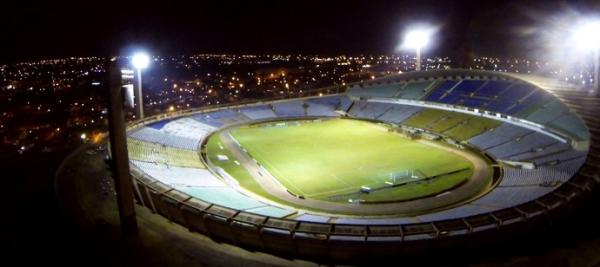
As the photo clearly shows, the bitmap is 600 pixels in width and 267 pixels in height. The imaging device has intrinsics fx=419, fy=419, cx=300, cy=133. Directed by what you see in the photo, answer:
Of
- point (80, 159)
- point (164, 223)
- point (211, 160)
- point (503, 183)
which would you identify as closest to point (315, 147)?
point (211, 160)

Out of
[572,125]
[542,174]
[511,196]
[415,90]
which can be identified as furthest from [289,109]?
[511,196]

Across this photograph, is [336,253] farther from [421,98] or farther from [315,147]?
[421,98]

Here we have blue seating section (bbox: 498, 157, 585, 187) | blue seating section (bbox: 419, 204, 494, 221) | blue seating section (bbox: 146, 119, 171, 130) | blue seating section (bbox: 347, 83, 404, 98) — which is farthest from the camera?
blue seating section (bbox: 347, 83, 404, 98)

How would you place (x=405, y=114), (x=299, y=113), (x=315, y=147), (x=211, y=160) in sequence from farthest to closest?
(x=299, y=113)
(x=405, y=114)
(x=315, y=147)
(x=211, y=160)

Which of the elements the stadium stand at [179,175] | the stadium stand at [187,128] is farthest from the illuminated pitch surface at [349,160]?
the stadium stand at [179,175]

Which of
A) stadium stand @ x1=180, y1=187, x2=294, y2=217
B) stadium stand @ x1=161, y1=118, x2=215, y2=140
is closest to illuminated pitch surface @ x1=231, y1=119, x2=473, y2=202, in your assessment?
stadium stand @ x1=161, y1=118, x2=215, y2=140

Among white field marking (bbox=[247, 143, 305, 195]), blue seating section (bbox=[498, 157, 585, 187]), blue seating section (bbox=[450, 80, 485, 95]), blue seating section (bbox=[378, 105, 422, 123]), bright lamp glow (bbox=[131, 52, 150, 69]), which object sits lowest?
white field marking (bbox=[247, 143, 305, 195])

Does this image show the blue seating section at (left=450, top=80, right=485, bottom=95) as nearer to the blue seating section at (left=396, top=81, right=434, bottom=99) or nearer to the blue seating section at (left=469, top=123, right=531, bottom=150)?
the blue seating section at (left=396, top=81, right=434, bottom=99)
